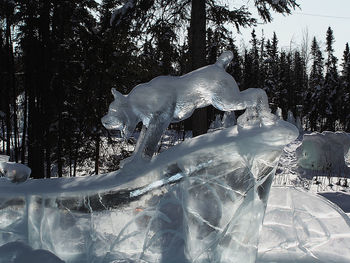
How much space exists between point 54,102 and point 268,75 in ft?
98.3

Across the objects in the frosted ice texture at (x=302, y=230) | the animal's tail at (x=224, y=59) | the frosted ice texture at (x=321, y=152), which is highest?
the animal's tail at (x=224, y=59)

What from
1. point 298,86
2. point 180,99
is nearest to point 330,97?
point 298,86

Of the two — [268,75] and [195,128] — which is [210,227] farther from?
[268,75]

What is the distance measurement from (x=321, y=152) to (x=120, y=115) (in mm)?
11681

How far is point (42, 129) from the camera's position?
8.16 m

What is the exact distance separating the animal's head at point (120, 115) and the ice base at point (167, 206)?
16.5 inches

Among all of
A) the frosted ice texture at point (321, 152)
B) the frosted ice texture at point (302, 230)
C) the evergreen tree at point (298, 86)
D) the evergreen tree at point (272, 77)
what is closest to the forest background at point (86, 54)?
the frosted ice texture at point (302, 230)

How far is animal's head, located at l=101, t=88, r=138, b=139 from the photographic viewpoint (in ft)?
11.1

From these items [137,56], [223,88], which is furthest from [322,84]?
[223,88]

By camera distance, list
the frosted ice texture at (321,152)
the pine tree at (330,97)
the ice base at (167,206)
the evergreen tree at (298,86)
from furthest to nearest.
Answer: the evergreen tree at (298,86)
the pine tree at (330,97)
the frosted ice texture at (321,152)
the ice base at (167,206)

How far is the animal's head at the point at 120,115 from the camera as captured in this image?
3381 mm

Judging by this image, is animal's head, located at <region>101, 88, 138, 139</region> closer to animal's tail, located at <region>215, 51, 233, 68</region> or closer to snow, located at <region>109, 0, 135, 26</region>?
animal's tail, located at <region>215, 51, 233, 68</region>

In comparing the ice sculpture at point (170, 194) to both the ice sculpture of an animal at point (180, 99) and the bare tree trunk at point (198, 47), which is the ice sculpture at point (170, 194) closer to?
the ice sculpture of an animal at point (180, 99)

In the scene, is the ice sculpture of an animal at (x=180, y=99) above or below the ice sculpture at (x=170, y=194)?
above
